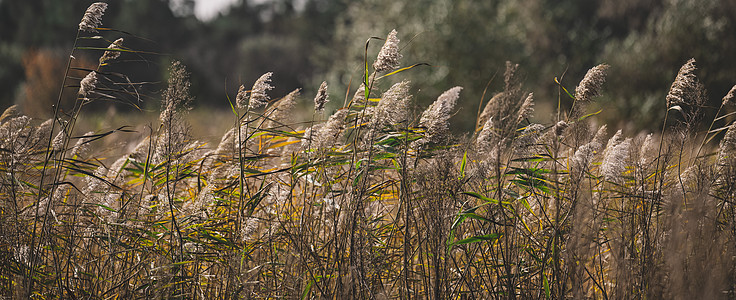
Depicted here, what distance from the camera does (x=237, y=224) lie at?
95.3 inches

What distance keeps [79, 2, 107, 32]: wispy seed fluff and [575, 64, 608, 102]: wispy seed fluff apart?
2356 millimetres

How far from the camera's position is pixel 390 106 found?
226cm

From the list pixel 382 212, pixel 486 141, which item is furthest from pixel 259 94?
pixel 486 141

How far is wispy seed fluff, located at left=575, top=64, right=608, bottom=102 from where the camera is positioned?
7.95ft

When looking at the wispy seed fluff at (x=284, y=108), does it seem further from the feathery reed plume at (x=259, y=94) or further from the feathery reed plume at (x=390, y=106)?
the feathery reed plume at (x=390, y=106)

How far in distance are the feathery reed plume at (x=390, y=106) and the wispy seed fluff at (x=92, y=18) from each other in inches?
54.0

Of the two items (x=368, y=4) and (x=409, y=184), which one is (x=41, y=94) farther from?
(x=409, y=184)

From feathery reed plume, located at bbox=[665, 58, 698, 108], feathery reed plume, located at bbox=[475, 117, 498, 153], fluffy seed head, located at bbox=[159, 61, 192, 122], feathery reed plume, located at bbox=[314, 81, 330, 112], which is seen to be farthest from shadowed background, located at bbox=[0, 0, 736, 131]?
feathery reed plume, located at bbox=[665, 58, 698, 108]

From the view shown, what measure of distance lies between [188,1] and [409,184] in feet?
175

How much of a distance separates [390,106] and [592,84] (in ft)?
3.41

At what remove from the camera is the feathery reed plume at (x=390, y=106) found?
224 cm

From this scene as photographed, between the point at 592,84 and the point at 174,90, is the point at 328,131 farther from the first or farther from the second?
the point at 592,84

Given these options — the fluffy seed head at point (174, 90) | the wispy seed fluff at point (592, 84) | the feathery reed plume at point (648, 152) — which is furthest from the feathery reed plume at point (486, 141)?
the fluffy seed head at point (174, 90)

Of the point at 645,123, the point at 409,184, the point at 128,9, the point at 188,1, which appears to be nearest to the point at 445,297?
the point at 409,184
